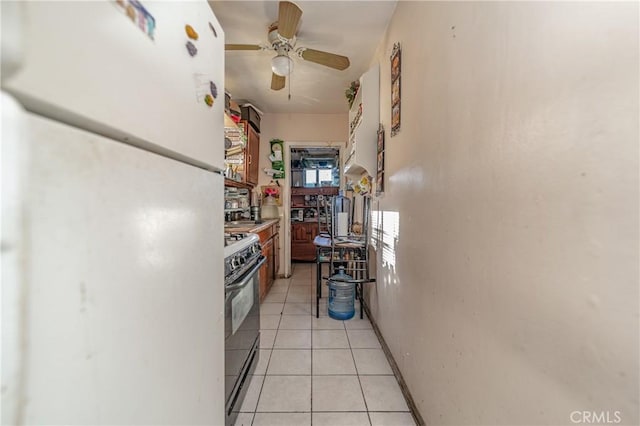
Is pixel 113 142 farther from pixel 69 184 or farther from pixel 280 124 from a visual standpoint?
pixel 280 124

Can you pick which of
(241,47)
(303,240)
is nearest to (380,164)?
(241,47)

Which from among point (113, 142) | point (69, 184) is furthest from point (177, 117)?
point (69, 184)

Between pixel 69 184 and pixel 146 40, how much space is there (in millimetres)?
319

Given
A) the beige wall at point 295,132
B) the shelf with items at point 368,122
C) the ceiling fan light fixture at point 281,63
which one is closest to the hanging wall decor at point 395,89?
the shelf with items at point 368,122

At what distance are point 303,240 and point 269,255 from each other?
216 cm

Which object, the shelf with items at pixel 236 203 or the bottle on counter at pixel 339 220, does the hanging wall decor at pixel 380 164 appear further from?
the shelf with items at pixel 236 203

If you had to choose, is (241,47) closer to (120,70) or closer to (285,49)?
(285,49)

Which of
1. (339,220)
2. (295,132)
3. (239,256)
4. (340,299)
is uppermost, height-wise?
(295,132)

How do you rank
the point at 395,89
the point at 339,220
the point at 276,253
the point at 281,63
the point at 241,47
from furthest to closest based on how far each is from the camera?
the point at 276,253
the point at 339,220
the point at 281,63
the point at 241,47
the point at 395,89

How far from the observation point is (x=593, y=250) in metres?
0.54

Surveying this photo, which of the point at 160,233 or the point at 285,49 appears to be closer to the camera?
the point at 160,233

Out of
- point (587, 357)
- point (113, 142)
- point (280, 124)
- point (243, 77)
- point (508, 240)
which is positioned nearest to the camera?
point (113, 142)

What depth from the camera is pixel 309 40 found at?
7.46 ft

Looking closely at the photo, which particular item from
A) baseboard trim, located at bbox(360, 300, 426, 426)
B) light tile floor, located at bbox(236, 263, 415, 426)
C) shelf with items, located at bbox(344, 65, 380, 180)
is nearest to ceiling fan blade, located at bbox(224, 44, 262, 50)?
shelf with items, located at bbox(344, 65, 380, 180)
